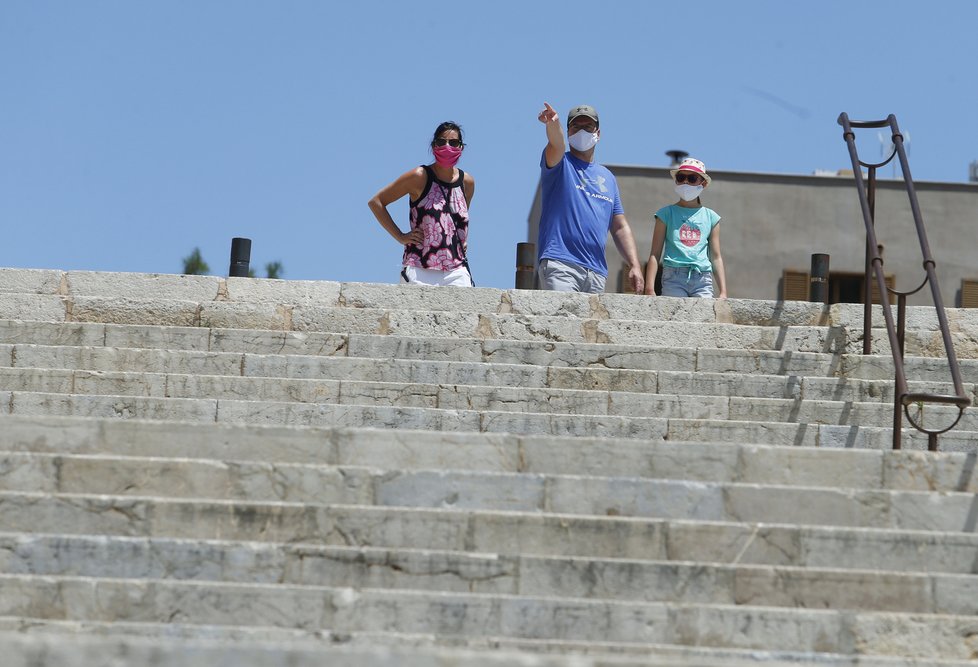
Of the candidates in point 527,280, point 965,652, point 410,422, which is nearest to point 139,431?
point 410,422

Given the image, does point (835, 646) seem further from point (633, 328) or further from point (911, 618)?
point (633, 328)

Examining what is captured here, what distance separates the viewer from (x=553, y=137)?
926 cm

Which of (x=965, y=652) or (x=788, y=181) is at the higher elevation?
(x=788, y=181)

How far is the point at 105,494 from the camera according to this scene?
595 cm

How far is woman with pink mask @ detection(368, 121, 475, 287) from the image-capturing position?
9344 millimetres

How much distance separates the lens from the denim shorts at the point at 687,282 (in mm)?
9500

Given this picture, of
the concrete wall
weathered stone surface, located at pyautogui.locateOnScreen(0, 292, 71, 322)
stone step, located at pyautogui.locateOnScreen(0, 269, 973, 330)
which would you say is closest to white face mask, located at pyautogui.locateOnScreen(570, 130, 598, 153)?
stone step, located at pyautogui.locateOnScreen(0, 269, 973, 330)

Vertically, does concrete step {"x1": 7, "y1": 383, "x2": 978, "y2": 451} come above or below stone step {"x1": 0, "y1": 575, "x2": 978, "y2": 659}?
above

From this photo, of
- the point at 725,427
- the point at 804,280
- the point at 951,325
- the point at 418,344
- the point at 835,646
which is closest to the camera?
the point at 835,646

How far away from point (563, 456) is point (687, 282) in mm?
3543

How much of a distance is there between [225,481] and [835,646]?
2.35m

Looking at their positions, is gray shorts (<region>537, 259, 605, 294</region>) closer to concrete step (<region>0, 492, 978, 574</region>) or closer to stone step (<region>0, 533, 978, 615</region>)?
concrete step (<region>0, 492, 978, 574</region>)

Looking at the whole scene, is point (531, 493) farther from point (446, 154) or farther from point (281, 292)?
point (446, 154)

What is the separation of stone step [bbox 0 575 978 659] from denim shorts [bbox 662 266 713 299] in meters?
4.46
